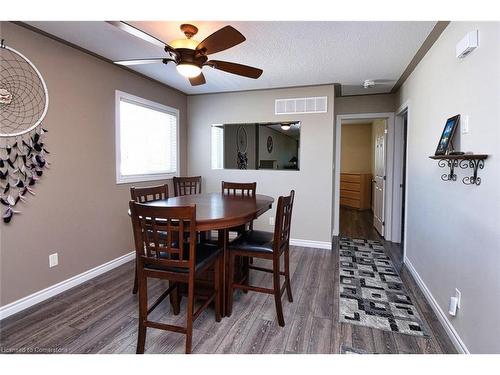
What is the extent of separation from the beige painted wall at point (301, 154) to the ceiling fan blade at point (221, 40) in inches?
88.9

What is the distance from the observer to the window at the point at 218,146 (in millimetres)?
4531

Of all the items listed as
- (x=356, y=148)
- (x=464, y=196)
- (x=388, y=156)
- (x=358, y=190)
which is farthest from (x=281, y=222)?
(x=356, y=148)

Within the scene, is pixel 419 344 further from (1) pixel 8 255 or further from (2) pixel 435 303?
(1) pixel 8 255

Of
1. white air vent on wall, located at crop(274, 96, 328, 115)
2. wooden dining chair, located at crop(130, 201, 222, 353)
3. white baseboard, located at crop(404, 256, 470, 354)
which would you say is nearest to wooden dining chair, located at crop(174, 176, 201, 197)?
white air vent on wall, located at crop(274, 96, 328, 115)

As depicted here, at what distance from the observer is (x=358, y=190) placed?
278 inches

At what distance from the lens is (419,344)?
186 cm

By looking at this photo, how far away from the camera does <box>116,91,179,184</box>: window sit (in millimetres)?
3287

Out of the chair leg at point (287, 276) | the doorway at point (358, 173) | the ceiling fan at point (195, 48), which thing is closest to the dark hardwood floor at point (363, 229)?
the doorway at point (358, 173)

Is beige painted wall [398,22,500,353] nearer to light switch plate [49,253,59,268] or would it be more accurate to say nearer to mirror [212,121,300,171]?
mirror [212,121,300,171]

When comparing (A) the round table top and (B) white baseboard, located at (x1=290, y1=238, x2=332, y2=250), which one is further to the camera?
(B) white baseboard, located at (x1=290, y1=238, x2=332, y2=250)
